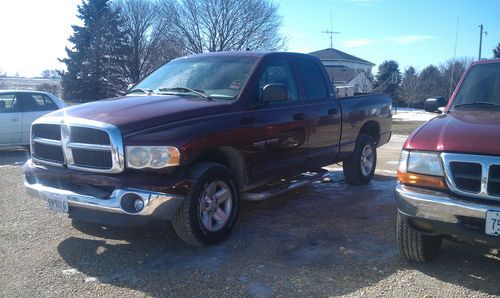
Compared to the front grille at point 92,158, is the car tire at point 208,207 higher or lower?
lower

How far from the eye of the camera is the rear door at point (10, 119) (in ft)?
36.3

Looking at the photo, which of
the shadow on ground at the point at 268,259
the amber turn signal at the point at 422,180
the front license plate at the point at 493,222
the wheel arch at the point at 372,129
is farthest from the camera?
the wheel arch at the point at 372,129

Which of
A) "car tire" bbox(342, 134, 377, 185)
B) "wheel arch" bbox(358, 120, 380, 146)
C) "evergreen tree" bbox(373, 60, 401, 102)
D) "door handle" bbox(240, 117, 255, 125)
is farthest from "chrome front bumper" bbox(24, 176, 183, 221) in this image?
"evergreen tree" bbox(373, 60, 401, 102)

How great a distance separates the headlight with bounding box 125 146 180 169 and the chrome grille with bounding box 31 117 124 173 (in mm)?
85

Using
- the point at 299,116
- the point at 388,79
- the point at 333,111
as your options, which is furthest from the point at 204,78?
the point at 388,79

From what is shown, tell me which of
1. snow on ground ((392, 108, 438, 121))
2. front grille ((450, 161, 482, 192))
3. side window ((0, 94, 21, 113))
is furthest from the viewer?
snow on ground ((392, 108, 438, 121))

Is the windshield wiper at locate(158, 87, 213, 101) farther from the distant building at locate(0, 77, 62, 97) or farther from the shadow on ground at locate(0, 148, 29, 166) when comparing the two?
the distant building at locate(0, 77, 62, 97)

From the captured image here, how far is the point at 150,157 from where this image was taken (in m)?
4.02

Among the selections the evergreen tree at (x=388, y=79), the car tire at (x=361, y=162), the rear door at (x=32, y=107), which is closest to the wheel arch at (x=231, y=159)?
the car tire at (x=361, y=162)

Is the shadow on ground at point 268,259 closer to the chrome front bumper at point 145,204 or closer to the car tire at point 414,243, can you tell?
the car tire at point 414,243

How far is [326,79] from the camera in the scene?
655cm

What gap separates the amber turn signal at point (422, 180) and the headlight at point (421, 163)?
3 cm

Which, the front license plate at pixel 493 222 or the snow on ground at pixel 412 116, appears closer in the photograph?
the front license plate at pixel 493 222

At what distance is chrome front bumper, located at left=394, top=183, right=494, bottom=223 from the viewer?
3375 mm
